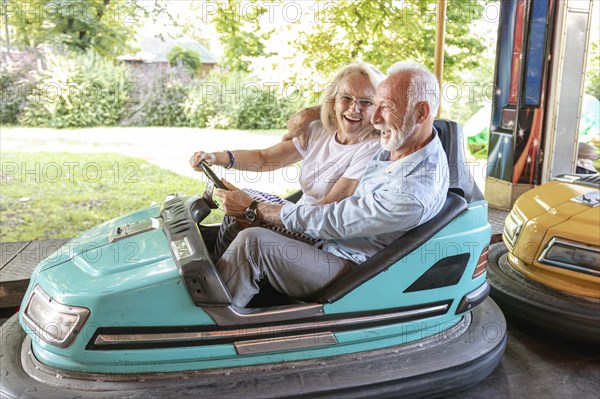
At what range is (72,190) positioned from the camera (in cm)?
487

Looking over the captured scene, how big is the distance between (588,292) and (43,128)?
492 centimetres

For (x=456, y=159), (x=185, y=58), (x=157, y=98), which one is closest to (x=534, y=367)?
(x=456, y=159)

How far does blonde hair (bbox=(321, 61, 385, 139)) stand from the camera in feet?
6.12

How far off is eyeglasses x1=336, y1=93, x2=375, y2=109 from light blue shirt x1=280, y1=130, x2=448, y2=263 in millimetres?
287

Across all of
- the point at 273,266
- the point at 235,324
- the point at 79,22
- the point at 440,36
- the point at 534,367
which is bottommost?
the point at 534,367

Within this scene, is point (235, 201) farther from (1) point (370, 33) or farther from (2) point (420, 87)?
(1) point (370, 33)

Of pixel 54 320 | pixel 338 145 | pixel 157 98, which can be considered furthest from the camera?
pixel 157 98

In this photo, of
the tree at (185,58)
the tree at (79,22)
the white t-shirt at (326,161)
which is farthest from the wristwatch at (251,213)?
the tree at (185,58)

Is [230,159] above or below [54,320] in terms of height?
above

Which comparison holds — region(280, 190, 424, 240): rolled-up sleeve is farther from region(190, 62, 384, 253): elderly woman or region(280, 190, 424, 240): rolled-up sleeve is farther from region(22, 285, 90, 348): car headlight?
region(22, 285, 90, 348): car headlight

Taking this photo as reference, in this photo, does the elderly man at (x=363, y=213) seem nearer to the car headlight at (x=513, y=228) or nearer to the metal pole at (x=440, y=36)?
the car headlight at (x=513, y=228)

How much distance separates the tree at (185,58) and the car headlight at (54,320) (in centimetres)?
449

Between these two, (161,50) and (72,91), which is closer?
(72,91)

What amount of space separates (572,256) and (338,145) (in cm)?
96
